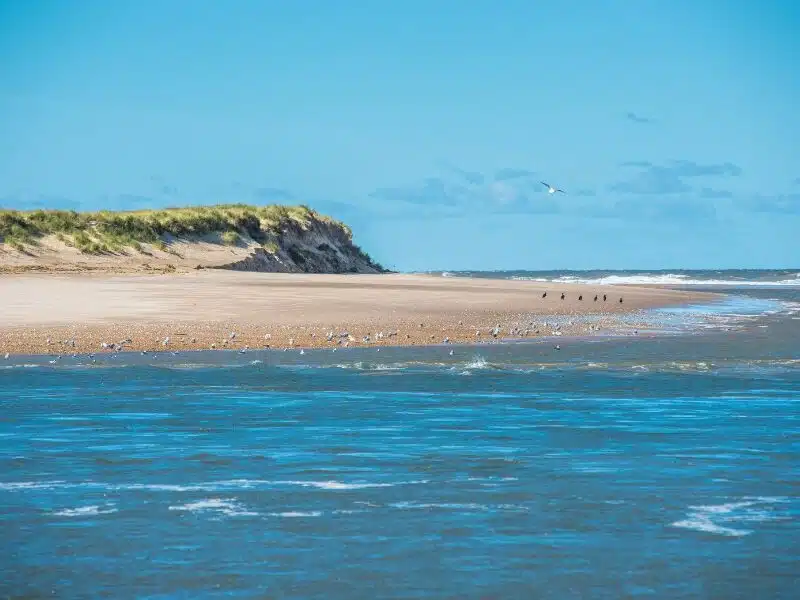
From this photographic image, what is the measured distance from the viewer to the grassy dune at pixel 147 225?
60344mm

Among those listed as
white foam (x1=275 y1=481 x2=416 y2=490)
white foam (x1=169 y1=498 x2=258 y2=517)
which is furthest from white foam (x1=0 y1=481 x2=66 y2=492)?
white foam (x1=275 y1=481 x2=416 y2=490)

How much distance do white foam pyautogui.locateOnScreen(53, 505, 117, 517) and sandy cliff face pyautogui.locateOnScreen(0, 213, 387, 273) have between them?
1647 inches

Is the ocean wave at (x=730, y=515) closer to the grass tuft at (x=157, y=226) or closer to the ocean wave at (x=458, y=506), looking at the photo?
the ocean wave at (x=458, y=506)

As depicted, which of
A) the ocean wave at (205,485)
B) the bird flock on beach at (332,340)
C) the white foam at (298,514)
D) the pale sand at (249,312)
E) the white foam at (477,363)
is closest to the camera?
the white foam at (298,514)

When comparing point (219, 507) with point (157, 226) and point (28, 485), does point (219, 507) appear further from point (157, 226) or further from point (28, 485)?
point (157, 226)

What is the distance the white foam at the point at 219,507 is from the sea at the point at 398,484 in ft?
0.09

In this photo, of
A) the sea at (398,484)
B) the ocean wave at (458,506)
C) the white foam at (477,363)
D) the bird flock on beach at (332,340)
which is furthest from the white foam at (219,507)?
the bird flock on beach at (332,340)

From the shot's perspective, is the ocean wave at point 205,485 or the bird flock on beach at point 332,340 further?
the bird flock on beach at point 332,340

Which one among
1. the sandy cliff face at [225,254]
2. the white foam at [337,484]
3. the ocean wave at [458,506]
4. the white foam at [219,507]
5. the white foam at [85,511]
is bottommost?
the white foam at [85,511]

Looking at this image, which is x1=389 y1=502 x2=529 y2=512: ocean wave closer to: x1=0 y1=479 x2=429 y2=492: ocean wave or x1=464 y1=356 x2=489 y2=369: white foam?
x1=0 y1=479 x2=429 y2=492: ocean wave

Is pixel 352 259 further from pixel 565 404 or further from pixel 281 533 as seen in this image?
pixel 281 533

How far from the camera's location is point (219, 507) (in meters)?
10.3

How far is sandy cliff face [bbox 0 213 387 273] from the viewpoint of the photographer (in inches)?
2215

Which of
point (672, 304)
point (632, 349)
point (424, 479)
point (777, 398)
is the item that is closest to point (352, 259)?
point (672, 304)
